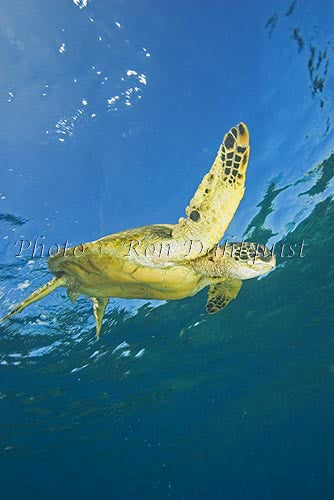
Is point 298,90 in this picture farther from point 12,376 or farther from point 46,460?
point 46,460

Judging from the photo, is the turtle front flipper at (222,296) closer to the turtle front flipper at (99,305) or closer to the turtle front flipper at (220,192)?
the turtle front flipper at (220,192)

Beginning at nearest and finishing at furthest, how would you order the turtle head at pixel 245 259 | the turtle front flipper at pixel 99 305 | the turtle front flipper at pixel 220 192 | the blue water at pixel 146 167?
1. the turtle front flipper at pixel 220 192
2. the turtle head at pixel 245 259
3. the blue water at pixel 146 167
4. the turtle front flipper at pixel 99 305

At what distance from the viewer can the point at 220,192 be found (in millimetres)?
4227

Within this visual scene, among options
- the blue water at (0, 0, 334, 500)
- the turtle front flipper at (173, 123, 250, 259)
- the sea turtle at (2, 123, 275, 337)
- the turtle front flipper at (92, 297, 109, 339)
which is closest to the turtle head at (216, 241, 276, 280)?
the sea turtle at (2, 123, 275, 337)

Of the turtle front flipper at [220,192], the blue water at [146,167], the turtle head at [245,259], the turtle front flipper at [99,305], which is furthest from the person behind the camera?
the turtle front flipper at [99,305]

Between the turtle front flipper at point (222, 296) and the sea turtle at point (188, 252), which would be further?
the turtle front flipper at point (222, 296)

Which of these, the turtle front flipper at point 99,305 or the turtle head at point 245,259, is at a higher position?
the turtle front flipper at point 99,305

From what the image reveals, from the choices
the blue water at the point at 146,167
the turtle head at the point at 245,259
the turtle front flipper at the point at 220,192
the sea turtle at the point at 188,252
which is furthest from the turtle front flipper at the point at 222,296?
the blue water at the point at 146,167

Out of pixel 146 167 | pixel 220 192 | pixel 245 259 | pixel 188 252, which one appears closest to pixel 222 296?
pixel 245 259

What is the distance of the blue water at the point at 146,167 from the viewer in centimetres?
605

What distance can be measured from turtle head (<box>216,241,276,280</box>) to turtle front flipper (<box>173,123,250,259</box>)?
0.46 metres

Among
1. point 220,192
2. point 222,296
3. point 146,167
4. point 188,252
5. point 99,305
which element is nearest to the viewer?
point 220,192

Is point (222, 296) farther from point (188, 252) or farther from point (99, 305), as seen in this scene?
point (99, 305)

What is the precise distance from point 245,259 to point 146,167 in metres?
4.07
